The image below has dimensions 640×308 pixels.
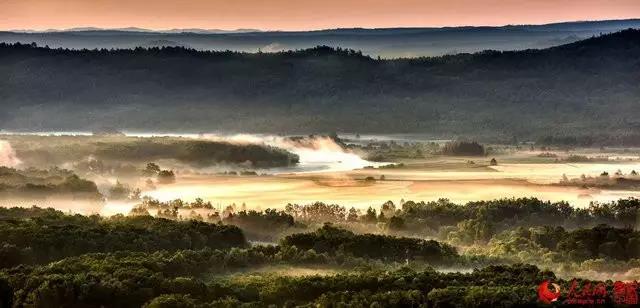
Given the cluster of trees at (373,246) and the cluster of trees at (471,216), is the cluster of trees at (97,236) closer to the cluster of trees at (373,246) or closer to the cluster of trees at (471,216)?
the cluster of trees at (373,246)

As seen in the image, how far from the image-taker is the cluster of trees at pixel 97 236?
99688 mm

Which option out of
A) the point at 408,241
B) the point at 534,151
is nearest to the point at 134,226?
the point at 408,241

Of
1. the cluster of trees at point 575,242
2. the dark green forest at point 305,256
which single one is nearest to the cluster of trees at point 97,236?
the dark green forest at point 305,256

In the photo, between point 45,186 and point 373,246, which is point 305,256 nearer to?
point 373,246

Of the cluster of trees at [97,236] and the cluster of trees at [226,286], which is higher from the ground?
the cluster of trees at [97,236]

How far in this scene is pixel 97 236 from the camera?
10619cm

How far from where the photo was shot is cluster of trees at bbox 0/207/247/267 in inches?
3925

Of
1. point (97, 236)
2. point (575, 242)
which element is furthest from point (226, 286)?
point (575, 242)

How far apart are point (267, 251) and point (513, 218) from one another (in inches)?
1600

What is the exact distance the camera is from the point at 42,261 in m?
98.1

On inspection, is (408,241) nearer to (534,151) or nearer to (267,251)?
(267,251)

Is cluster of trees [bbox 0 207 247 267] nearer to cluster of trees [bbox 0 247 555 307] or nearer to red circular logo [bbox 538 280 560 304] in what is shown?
cluster of trees [bbox 0 247 555 307]

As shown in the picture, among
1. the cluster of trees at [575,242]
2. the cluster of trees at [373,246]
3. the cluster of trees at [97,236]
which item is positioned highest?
the cluster of trees at [97,236]

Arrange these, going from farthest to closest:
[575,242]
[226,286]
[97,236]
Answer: [575,242] → [97,236] → [226,286]
